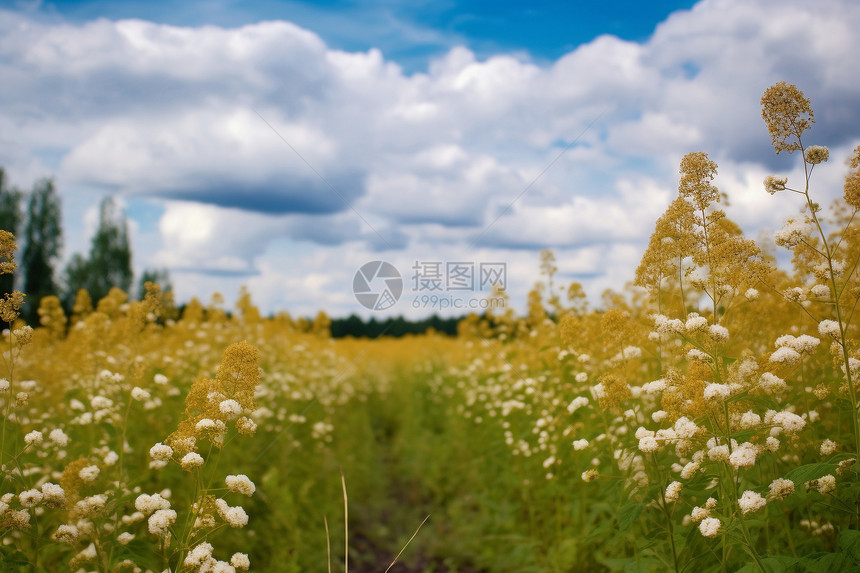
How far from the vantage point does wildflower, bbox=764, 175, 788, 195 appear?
267 centimetres

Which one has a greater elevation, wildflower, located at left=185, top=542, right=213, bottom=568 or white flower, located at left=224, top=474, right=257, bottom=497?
white flower, located at left=224, top=474, right=257, bottom=497

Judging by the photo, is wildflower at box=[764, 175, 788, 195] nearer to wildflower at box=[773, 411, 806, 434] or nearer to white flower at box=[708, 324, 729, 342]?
white flower at box=[708, 324, 729, 342]

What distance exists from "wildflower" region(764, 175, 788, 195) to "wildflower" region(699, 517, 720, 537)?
5.29 feet

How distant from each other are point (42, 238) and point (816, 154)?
3806 cm

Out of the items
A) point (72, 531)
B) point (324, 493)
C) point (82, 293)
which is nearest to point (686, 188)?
point (72, 531)

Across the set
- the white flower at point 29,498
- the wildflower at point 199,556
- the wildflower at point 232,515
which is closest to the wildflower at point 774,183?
the wildflower at point 232,515

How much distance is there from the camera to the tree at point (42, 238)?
28281mm

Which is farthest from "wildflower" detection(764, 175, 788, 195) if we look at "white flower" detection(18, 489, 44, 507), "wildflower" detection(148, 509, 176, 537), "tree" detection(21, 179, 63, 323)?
"tree" detection(21, 179, 63, 323)

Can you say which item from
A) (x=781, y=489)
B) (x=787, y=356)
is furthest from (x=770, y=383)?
(x=781, y=489)

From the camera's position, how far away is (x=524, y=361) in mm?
7094

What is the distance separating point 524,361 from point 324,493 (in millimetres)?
3113

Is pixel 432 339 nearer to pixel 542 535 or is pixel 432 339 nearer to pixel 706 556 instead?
pixel 542 535

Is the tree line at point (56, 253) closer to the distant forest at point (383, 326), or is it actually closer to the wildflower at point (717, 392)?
the distant forest at point (383, 326)

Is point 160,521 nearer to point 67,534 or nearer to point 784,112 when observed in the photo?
point 67,534
